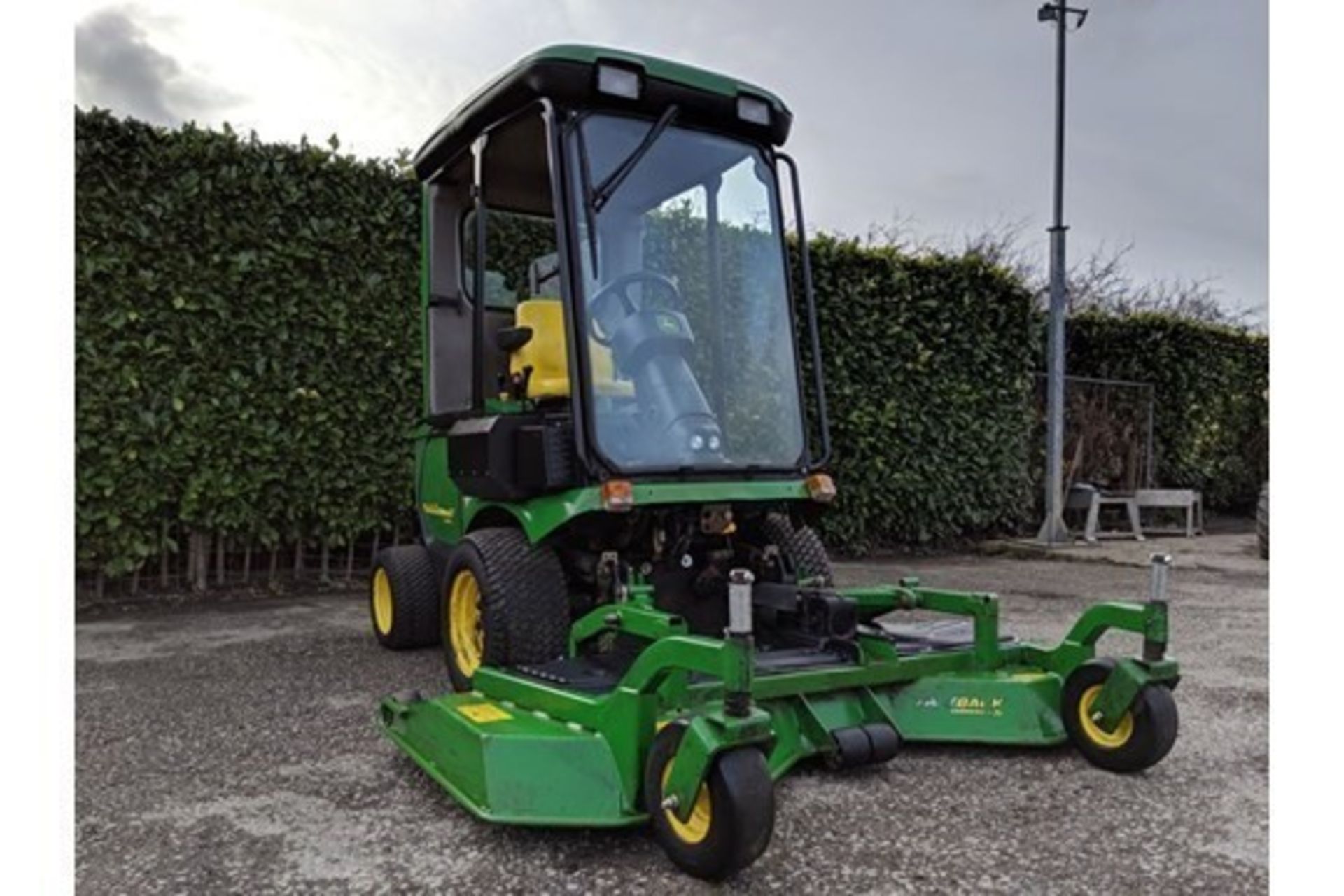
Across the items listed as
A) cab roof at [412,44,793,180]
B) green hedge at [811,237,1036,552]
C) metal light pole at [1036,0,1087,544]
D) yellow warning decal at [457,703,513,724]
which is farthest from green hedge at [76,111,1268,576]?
metal light pole at [1036,0,1087,544]

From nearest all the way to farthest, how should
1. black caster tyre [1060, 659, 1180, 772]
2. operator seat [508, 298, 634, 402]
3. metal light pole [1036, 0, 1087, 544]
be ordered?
black caster tyre [1060, 659, 1180, 772] < operator seat [508, 298, 634, 402] < metal light pole [1036, 0, 1087, 544]

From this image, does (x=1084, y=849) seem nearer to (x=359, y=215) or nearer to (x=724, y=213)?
(x=724, y=213)

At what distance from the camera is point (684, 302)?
3.74m

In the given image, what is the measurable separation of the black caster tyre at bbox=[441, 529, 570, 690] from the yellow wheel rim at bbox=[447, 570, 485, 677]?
0.04 meters

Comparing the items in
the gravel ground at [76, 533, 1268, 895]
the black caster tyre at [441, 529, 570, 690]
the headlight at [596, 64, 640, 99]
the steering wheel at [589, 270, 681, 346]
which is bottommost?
the gravel ground at [76, 533, 1268, 895]

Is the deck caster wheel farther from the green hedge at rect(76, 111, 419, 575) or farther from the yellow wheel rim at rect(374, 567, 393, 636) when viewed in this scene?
the green hedge at rect(76, 111, 419, 575)

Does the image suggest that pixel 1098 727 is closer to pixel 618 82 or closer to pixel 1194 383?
pixel 618 82

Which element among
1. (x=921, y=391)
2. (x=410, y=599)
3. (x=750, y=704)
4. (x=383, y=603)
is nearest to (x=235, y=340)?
(x=383, y=603)

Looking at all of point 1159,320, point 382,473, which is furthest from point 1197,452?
point 382,473

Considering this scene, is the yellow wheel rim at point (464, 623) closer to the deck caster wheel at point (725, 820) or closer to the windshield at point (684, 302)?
the windshield at point (684, 302)

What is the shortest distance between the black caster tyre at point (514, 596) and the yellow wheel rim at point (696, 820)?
41.8 inches

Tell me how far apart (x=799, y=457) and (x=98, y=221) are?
4126 millimetres

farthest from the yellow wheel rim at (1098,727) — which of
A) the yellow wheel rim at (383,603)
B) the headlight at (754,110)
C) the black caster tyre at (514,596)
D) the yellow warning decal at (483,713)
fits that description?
the yellow wheel rim at (383,603)

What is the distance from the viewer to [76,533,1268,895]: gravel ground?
7.77 ft
